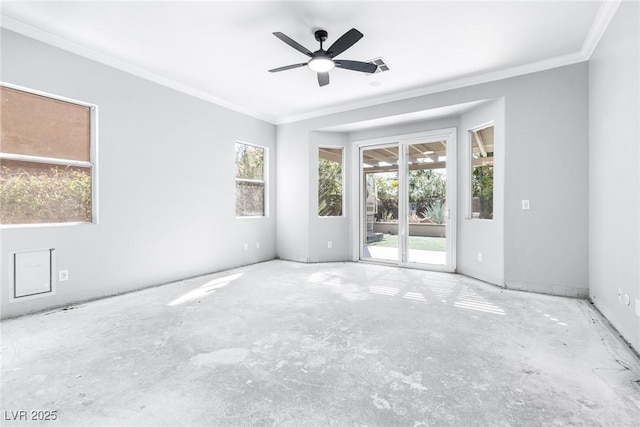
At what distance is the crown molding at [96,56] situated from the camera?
9.52ft

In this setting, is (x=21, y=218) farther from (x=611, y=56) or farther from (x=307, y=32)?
(x=611, y=56)

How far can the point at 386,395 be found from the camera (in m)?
1.74

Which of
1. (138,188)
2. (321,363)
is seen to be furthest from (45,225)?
(321,363)

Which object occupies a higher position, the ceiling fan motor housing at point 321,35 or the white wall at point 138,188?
the ceiling fan motor housing at point 321,35

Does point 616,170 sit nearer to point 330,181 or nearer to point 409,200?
point 409,200

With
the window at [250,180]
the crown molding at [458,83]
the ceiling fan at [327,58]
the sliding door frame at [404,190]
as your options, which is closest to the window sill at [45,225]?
the window at [250,180]

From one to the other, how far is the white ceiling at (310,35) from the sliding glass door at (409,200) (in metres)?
1.19

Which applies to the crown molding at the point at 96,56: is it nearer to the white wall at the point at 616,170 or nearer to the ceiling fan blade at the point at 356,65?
the ceiling fan blade at the point at 356,65

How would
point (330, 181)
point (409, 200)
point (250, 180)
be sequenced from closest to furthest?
point (409, 200) < point (250, 180) < point (330, 181)

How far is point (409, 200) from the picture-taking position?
5.36 metres

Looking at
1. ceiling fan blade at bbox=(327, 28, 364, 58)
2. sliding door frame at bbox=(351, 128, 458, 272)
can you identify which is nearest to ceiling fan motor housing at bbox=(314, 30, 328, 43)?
ceiling fan blade at bbox=(327, 28, 364, 58)

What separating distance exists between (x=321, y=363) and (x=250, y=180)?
4153mm

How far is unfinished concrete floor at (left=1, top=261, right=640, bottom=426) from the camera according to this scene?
1.60 metres

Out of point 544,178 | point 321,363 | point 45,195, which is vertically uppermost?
point 544,178
